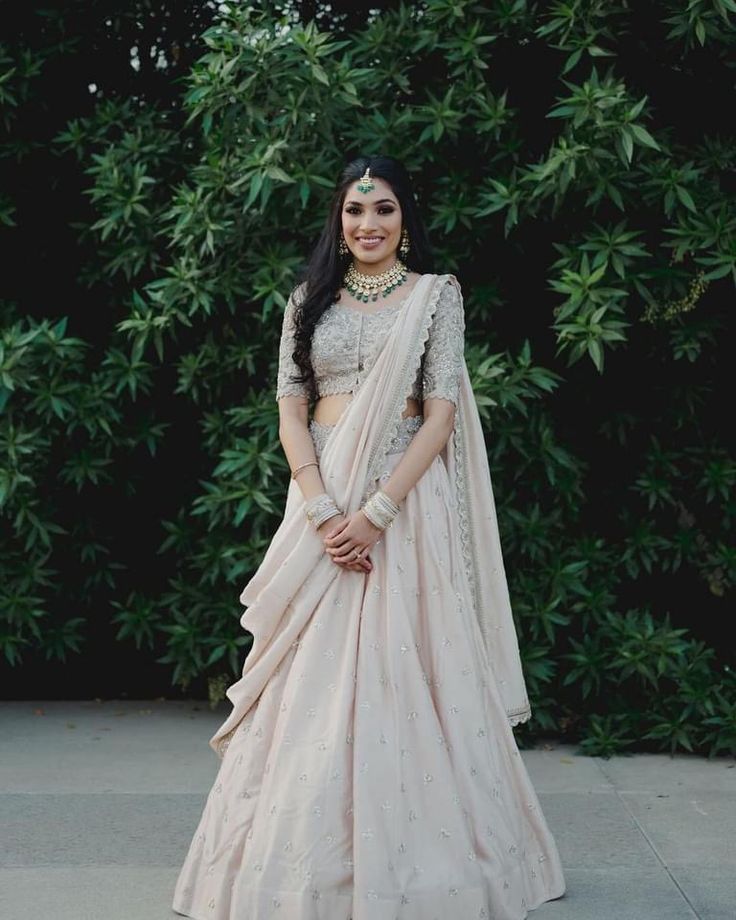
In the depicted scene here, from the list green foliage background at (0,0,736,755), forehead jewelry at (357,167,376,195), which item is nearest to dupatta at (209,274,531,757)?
forehead jewelry at (357,167,376,195)

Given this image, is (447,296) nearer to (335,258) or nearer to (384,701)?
(335,258)

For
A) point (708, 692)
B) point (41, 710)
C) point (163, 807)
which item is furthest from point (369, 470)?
point (41, 710)

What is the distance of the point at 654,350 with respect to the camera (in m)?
5.58

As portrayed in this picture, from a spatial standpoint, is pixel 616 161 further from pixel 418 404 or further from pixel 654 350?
pixel 418 404

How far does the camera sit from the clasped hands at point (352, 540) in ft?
11.5

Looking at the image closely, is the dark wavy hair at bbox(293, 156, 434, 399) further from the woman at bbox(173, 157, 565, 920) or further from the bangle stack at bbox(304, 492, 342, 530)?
the bangle stack at bbox(304, 492, 342, 530)

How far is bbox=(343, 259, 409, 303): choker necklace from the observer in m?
3.73

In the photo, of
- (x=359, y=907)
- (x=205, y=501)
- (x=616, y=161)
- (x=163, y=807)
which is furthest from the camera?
(x=205, y=501)

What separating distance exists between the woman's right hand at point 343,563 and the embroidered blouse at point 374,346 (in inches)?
14.9

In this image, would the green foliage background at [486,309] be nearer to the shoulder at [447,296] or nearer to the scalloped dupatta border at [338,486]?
the shoulder at [447,296]

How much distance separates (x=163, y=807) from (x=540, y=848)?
1.49 meters

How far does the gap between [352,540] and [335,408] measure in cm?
42

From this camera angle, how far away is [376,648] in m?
3.49

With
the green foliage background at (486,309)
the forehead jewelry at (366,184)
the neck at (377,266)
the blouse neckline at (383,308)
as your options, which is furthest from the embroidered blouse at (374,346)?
the green foliage background at (486,309)
